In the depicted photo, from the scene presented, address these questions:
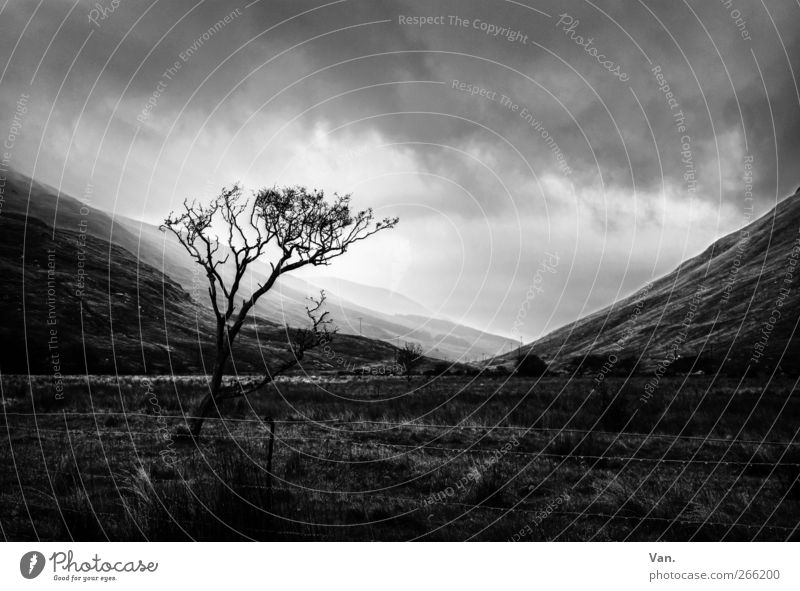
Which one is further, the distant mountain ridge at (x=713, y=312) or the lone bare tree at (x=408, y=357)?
the distant mountain ridge at (x=713, y=312)

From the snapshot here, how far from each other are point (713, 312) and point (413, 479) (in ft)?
364

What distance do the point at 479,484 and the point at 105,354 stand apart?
4791 inches

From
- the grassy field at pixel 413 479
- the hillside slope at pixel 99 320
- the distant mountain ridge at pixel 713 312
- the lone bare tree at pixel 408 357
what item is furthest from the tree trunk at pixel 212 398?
the hillside slope at pixel 99 320

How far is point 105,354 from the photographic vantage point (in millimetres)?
105250

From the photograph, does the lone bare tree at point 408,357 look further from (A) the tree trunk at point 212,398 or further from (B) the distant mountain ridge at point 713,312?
(A) the tree trunk at point 212,398

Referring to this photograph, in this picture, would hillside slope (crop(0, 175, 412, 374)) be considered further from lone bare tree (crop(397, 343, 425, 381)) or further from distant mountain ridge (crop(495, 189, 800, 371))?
distant mountain ridge (crop(495, 189, 800, 371))

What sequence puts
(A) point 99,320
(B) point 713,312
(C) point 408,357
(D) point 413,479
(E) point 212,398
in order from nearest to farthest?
(D) point 413,479, (E) point 212,398, (C) point 408,357, (B) point 713,312, (A) point 99,320

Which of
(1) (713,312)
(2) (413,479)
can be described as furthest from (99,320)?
(1) (713,312)

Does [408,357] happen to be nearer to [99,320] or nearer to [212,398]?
[212,398]

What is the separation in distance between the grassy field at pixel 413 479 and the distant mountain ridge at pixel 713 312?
48.8 m

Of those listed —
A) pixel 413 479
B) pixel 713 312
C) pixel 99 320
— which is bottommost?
pixel 99 320

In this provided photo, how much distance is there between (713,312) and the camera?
95938mm

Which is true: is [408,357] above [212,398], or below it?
above

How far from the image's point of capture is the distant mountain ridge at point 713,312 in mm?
76750
